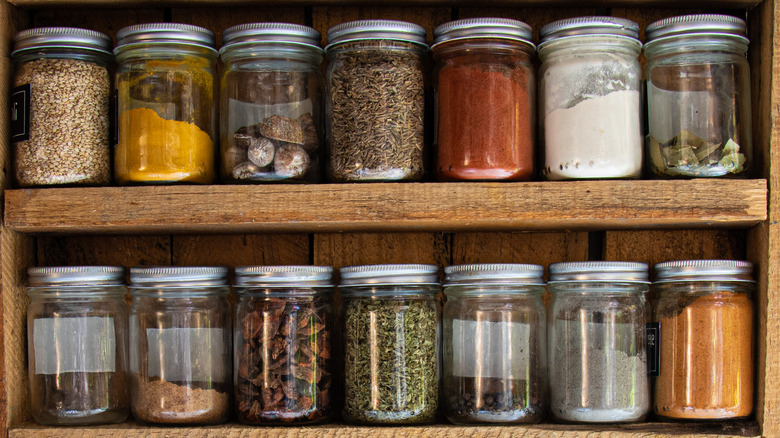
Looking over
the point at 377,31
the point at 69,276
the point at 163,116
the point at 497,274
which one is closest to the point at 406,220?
the point at 497,274

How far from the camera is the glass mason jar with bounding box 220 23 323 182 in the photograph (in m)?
1.00

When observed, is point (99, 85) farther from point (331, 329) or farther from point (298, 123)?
point (331, 329)

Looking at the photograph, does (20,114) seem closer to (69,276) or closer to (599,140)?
(69,276)

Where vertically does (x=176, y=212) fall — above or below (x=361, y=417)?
above

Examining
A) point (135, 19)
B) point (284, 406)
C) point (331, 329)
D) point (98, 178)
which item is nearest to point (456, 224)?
point (331, 329)

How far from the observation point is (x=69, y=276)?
104 centimetres

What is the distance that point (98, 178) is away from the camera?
1032 millimetres

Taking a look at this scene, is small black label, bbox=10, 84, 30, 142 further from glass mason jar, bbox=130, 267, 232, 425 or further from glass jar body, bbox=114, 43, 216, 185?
glass mason jar, bbox=130, 267, 232, 425

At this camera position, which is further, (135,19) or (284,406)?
(135,19)

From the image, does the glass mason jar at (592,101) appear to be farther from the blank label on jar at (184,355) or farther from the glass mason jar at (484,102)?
the blank label on jar at (184,355)

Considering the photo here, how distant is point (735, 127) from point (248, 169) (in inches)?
27.5

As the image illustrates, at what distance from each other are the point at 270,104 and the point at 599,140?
1.54 feet

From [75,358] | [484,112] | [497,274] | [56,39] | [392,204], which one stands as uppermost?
[56,39]

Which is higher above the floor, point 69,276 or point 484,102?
point 484,102
